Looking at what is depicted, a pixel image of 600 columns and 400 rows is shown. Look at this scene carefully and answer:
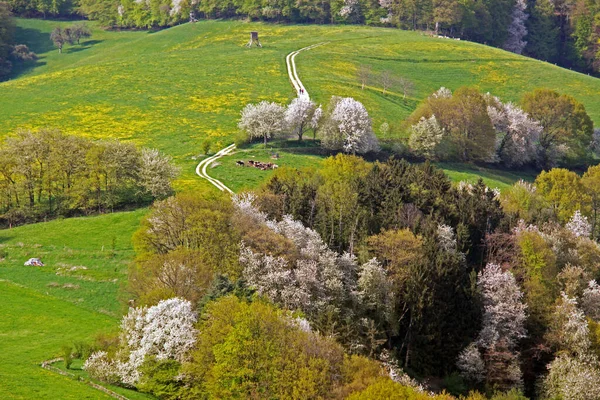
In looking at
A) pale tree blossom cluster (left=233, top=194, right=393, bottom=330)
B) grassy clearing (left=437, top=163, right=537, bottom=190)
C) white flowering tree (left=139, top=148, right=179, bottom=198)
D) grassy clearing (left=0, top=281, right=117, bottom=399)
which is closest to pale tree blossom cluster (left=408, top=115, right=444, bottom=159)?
grassy clearing (left=437, top=163, right=537, bottom=190)

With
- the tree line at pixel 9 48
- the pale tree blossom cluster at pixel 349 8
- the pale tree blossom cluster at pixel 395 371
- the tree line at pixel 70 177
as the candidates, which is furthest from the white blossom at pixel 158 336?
the pale tree blossom cluster at pixel 349 8

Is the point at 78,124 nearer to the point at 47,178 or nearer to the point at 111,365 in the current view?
the point at 47,178

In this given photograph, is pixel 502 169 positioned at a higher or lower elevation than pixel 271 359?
lower

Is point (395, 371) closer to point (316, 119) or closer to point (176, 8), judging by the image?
point (316, 119)

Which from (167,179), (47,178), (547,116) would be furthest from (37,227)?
(547,116)

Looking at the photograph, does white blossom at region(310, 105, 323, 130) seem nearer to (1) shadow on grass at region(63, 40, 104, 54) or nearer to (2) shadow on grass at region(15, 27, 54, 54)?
(1) shadow on grass at region(63, 40, 104, 54)

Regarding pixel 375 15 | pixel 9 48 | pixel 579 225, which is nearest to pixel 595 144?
pixel 579 225

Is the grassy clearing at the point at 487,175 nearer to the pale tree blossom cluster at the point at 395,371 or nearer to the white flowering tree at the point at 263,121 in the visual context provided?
→ the white flowering tree at the point at 263,121
